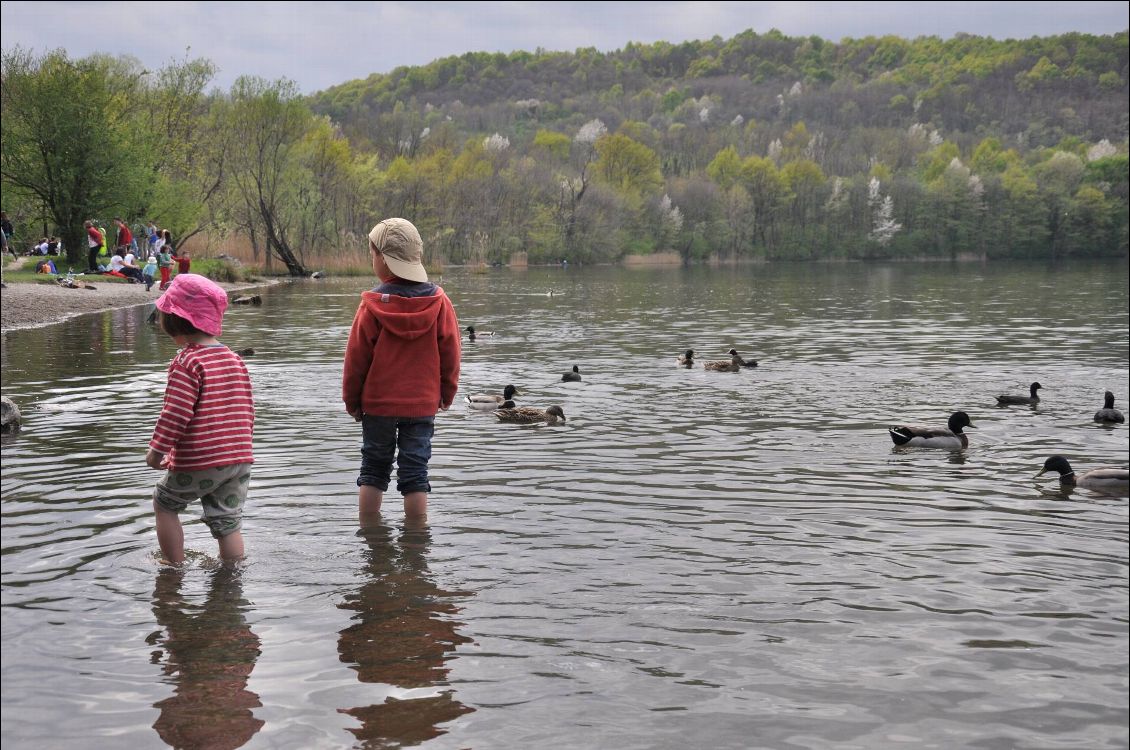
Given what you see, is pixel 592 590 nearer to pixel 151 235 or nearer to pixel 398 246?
pixel 398 246

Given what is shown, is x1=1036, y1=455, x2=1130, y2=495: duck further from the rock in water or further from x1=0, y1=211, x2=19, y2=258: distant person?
x1=0, y1=211, x2=19, y2=258: distant person

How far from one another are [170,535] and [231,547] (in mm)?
Result: 418

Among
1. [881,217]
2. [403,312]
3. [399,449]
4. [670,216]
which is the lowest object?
[399,449]

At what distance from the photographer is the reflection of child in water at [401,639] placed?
17.3 feet

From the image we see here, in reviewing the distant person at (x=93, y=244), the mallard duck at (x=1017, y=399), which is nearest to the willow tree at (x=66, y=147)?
the distant person at (x=93, y=244)

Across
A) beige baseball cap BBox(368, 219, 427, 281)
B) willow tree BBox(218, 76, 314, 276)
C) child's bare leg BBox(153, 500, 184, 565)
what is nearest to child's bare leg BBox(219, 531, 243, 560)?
child's bare leg BBox(153, 500, 184, 565)

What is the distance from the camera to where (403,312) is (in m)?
8.20

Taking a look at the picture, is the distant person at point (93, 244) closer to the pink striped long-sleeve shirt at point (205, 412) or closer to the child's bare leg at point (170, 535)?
the child's bare leg at point (170, 535)

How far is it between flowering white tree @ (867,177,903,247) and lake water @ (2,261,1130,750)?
134 metres

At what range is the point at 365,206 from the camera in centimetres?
8269

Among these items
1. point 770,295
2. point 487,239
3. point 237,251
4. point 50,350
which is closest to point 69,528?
point 50,350

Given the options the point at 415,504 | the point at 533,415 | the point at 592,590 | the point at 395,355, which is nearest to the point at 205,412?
the point at 395,355

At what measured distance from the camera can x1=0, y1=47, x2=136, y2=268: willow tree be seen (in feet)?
156

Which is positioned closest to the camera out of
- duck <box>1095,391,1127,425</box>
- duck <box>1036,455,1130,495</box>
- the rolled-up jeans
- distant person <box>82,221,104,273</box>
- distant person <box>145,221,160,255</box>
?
the rolled-up jeans
